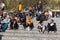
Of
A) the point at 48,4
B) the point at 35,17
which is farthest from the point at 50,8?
the point at 35,17

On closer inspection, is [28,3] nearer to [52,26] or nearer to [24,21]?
[24,21]

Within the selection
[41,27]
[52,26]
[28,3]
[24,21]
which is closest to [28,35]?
[41,27]

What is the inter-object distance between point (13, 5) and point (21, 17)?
734cm

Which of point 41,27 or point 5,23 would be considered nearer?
point 41,27

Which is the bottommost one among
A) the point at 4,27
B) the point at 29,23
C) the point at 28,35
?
the point at 28,35

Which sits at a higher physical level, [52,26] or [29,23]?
[29,23]

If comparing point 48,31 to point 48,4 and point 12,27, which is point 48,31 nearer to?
point 12,27

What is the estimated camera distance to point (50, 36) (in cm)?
1944

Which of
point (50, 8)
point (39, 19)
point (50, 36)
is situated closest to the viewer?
point (50, 36)

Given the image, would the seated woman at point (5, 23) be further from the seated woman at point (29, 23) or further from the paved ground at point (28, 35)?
the seated woman at point (29, 23)

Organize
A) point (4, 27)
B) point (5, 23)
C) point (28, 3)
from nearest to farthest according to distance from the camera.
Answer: point (4, 27) < point (5, 23) < point (28, 3)

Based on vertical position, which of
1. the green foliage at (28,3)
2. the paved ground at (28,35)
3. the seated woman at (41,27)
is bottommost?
the paved ground at (28,35)

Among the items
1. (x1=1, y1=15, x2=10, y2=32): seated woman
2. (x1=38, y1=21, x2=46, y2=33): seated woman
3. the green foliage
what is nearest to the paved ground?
(x1=38, y1=21, x2=46, y2=33): seated woman

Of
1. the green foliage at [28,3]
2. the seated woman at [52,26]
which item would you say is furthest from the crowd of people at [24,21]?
the green foliage at [28,3]
